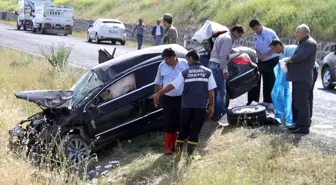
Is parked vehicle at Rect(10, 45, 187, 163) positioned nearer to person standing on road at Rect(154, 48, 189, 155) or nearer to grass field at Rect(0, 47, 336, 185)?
grass field at Rect(0, 47, 336, 185)

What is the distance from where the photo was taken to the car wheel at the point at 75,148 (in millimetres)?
9594

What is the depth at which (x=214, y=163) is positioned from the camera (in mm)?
8711

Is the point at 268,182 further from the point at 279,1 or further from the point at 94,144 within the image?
the point at 279,1

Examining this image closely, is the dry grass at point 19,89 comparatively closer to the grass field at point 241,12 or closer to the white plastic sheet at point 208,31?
the white plastic sheet at point 208,31

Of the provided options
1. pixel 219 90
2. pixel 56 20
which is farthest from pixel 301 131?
pixel 56 20

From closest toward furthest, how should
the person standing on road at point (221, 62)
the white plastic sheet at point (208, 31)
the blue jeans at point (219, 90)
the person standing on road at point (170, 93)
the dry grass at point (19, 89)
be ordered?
1. the dry grass at point (19, 89)
2. the person standing on road at point (170, 93)
3. the person standing on road at point (221, 62)
4. the blue jeans at point (219, 90)
5. the white plastic sheet at point (208, 31)

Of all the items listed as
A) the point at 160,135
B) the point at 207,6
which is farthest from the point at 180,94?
the point at 207,6

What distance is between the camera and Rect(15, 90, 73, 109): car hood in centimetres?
991

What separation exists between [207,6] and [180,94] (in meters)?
28.2

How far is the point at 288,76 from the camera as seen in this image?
29.9 ft

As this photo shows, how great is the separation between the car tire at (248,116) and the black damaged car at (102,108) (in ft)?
2.57

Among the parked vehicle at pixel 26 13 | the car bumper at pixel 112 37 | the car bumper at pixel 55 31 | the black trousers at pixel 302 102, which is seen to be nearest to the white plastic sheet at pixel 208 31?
the black trousers at pixel 302 102

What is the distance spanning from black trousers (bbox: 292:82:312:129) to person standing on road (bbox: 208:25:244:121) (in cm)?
131

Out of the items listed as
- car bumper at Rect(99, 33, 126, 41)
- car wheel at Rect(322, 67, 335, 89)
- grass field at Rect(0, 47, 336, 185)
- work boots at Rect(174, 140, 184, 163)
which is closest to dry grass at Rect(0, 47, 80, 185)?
grass field at Rect(0, 47, 336, 185)
